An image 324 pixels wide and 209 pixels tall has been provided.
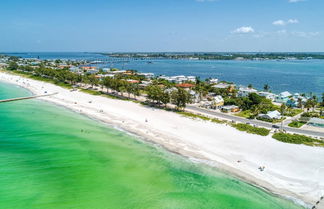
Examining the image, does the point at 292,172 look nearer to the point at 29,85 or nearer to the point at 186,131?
the point at 186,131

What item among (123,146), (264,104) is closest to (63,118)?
(123,146)

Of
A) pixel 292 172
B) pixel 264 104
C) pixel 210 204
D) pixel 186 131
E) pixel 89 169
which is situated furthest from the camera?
pixel 264 104

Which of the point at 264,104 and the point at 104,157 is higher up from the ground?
the point at 264,104

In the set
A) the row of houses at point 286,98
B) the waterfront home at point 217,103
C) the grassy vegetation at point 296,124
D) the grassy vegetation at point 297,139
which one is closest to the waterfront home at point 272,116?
the grassy vegetation at point 296,124

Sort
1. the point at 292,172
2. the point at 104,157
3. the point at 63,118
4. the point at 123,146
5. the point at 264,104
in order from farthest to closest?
the point at 264,104 → the point at 63,118 → the point at 123,146 → the point at 104,157 → the point at 292,172

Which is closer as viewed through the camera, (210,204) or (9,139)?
(210,204)

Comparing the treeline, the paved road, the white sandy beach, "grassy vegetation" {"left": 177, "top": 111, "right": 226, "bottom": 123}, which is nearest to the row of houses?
the paved road

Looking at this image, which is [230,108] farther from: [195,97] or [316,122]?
[316,122]
